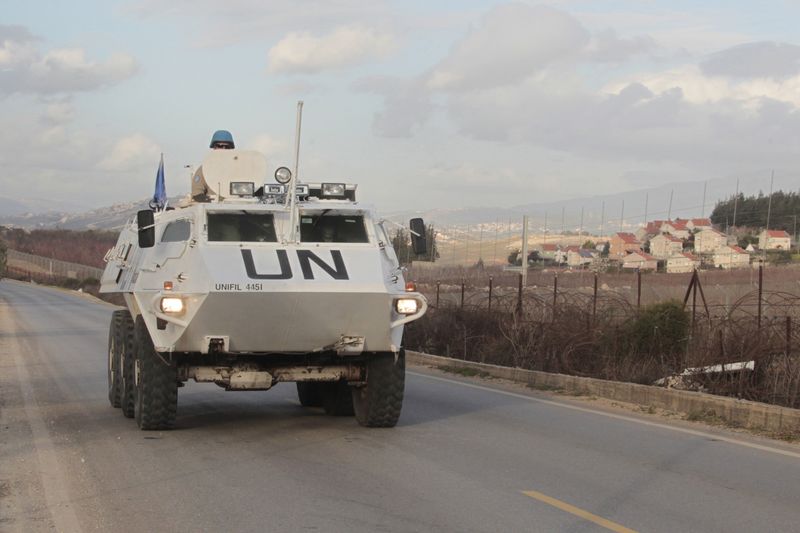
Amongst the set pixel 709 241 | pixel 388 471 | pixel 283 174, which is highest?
pixel 283 174

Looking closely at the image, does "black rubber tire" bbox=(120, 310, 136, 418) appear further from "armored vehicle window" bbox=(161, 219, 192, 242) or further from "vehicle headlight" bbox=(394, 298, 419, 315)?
"vehicle headlight" bbox=(394, 298, 419, 315)

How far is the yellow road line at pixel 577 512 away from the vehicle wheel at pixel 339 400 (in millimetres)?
4479

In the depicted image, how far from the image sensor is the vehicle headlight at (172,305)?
9.62 meters

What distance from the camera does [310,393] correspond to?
12.6m

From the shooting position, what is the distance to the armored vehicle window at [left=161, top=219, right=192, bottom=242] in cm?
1046

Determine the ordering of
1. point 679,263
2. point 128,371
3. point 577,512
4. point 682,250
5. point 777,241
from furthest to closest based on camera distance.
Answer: point 682,250 < point 777,241 < point 679,263 < point 128,371 < point 577,512

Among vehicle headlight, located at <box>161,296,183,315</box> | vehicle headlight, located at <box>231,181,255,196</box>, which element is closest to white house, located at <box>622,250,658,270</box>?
vehicle headlight, located at <box>231,181,255,196</box>

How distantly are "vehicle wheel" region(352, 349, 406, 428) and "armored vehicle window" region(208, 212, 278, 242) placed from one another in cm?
174

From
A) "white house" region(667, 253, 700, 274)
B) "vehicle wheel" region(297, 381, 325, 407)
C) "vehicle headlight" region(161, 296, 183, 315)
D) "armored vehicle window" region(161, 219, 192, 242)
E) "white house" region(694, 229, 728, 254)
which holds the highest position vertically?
"white house" region(694, 229, 728, 254)

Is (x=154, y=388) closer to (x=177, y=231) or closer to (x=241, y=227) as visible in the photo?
(x=177, y=231)

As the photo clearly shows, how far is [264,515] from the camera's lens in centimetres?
691

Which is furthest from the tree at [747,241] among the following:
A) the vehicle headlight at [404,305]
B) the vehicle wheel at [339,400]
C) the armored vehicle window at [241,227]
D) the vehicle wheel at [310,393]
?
the armored vehicle window at [241,227]

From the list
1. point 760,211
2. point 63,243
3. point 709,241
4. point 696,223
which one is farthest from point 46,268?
point 709,241

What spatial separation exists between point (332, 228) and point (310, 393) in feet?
9.40
